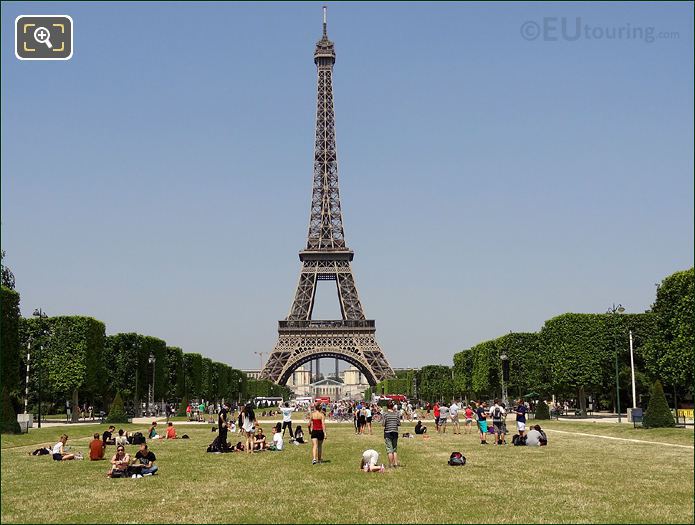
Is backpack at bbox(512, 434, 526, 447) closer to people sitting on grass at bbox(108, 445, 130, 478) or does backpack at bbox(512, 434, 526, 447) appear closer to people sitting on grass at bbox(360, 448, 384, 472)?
people sitting on grass at bbox(360, 448, 384, 472)

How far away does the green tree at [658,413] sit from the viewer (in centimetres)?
4584

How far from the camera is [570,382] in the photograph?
235ft

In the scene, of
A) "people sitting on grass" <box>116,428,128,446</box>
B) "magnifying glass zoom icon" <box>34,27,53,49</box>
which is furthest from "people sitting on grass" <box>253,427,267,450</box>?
"magnifying glass zoom icon" <box>34,27,53,49</box>

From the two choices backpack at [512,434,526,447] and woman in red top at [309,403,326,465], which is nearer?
woman in red top at [309,403,326,465]

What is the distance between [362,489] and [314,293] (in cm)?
12544

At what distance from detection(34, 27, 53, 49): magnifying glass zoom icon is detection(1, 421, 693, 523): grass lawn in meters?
8.39

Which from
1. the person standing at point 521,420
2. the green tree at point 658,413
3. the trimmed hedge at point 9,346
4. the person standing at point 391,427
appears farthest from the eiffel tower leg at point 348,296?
the person standing at point 391,427

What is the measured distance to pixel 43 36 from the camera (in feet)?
33.5

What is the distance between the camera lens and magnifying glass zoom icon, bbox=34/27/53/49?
10141 mm

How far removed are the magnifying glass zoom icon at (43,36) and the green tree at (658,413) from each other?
41.6 m

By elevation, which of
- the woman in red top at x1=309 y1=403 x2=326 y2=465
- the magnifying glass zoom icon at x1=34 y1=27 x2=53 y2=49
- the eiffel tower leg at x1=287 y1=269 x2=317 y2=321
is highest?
the eiffel tower leg at x1=287 y1=269 x2=317 y2=321

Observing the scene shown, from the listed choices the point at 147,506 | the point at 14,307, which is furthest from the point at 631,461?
the point at 14,307

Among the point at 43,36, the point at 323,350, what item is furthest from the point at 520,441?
the point at 323,350

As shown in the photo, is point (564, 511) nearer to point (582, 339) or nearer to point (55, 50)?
point (55, 50)
